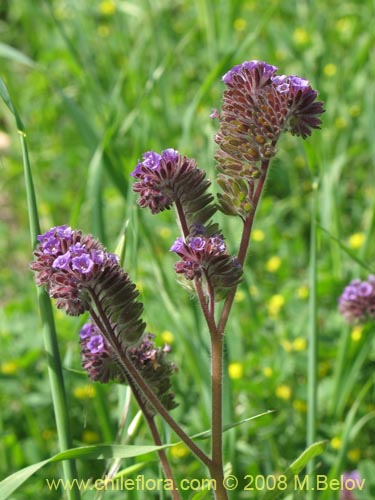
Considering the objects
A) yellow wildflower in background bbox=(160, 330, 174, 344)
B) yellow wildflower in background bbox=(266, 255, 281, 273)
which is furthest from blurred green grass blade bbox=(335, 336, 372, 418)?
yellow wildflower in background bbox=(266, 255, 281, 273)

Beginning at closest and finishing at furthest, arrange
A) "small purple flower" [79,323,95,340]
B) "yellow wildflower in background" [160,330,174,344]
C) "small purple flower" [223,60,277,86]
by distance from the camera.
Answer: "small purple flower" [223,60,277,86], "small purple flower" [79,323,95,340], "yellow wildflower in background" [160,330,174,344]

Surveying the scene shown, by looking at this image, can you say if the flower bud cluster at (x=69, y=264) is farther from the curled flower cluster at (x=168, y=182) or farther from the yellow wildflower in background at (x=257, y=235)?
the yellow wildflower in background at (x=257, y=235)

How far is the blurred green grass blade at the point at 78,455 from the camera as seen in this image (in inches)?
37.7

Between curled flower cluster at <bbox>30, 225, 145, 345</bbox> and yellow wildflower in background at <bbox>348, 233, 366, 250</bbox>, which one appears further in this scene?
yellow wildflower in background at <bbox>348, 233, 366, 250</bbox>

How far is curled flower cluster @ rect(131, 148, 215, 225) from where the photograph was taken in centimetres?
102

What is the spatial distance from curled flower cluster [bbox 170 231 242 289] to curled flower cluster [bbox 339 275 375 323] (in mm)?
749

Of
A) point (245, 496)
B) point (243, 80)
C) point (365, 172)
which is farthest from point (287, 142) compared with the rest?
point (243, 80)

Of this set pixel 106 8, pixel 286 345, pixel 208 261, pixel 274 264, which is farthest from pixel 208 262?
pixel 106 8

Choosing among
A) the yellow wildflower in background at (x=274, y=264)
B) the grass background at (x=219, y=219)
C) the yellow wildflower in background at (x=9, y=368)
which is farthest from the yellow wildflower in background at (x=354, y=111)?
the yellow wildflower in background at (x=9, y=368)

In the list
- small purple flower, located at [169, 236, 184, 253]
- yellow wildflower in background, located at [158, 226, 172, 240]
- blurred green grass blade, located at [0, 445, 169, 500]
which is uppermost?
yellow wildflower in background, located at [158, 226, 172, 240]

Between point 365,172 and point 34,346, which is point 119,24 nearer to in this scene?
point 365,172

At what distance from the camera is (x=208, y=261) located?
3.23 feet

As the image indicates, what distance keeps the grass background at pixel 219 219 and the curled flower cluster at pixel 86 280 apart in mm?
349

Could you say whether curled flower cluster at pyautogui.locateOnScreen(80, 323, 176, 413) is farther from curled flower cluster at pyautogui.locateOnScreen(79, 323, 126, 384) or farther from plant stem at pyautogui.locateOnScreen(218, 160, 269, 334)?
plant stem at pyautogui.locateOnScreen(218, 160, 269, 334)
